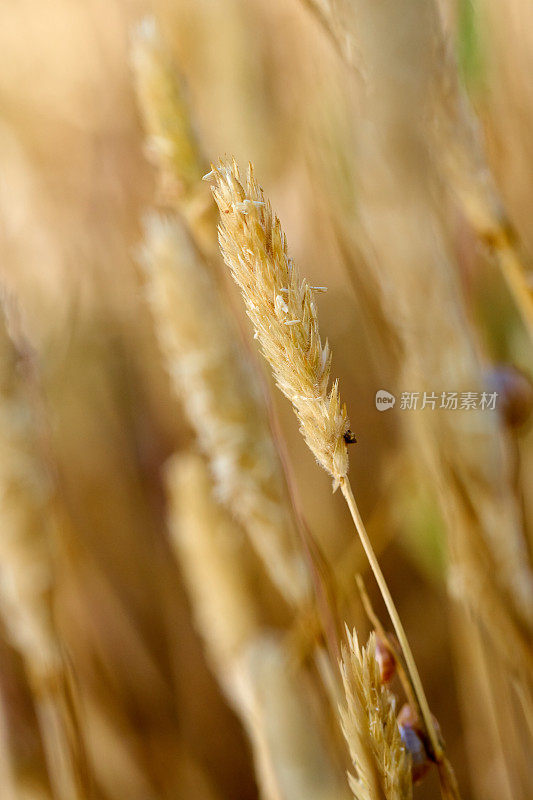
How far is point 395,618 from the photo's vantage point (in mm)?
220

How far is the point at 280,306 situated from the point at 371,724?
127mm

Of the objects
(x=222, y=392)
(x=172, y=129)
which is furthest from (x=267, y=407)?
(x=172, y=129)

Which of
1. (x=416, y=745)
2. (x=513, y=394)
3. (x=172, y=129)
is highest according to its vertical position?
(x=172, y=129)

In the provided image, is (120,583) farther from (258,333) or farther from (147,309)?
(258,333)

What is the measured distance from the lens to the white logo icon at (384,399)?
37cm

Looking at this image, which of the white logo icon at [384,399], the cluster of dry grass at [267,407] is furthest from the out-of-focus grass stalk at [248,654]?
the white logo icon at [384,399]

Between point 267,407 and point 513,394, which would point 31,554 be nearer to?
point 267,407

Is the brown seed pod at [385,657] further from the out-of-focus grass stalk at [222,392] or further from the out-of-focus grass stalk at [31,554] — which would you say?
the out-of-focus grass stalk at [31,554]

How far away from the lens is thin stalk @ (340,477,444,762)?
205 millimetres

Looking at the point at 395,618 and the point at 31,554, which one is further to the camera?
the point at 31,554

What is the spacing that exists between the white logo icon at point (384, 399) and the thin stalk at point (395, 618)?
0.48 ft

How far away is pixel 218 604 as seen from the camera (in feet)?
1.16

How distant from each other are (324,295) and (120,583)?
307mm

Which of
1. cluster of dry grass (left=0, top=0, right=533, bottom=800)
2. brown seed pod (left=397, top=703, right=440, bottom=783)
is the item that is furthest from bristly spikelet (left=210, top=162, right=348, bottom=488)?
brown seed pod (left=397, top=703, right=440, bottom=783)
